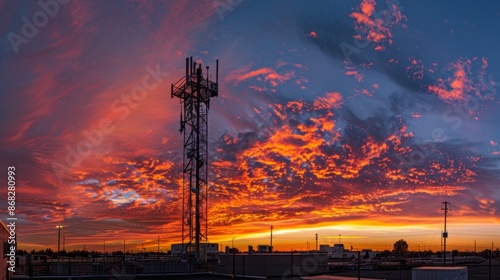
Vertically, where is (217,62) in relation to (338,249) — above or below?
above

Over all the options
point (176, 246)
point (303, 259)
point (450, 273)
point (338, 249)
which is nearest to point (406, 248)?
point (338, 249)

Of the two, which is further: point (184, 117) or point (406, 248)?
point (406, 248)

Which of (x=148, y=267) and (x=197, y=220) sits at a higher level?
(x=197, y=220)

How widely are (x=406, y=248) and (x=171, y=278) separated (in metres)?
171

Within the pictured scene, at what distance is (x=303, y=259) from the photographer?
51062mm

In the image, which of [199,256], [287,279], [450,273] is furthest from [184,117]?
[450,273]

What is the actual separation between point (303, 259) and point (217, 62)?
2391cm

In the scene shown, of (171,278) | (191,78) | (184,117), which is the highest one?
(191,78)

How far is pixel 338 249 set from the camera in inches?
6073

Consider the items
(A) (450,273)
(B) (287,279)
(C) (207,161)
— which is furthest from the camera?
(C) (207,161)

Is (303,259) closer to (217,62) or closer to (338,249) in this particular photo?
(217,62)

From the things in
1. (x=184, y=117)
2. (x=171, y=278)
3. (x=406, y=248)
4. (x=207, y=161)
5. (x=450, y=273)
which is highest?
(x=184, y=117)

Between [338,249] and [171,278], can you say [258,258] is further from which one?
[338,249]

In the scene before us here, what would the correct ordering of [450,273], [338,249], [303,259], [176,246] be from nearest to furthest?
1. [450,273]
2. [303,259]
3. [176,246]
4. [338,249]
